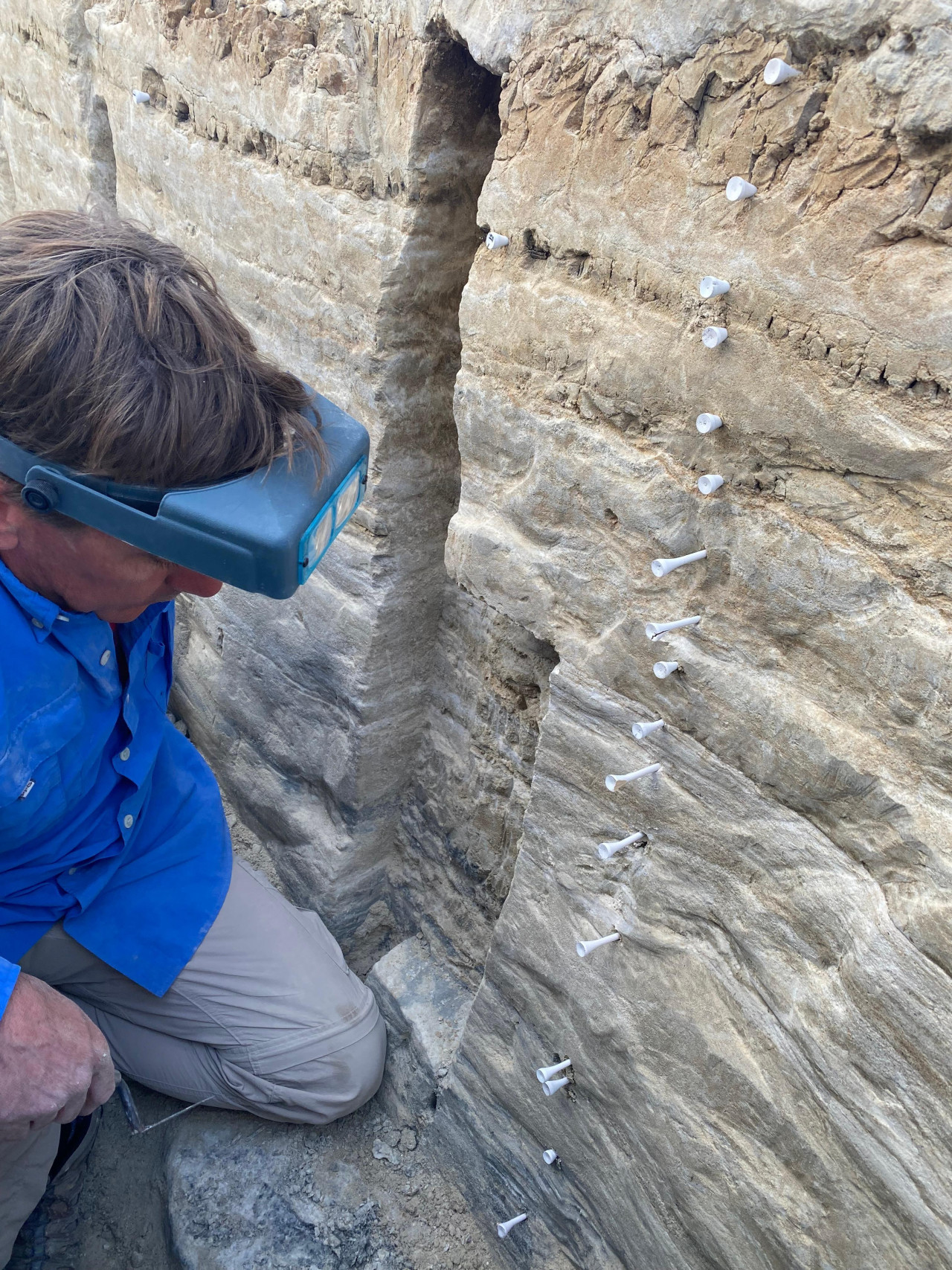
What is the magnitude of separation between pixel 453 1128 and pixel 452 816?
2.19ft

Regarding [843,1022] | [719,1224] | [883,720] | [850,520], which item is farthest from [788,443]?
[719,1224]

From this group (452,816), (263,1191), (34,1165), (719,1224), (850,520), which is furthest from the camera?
(452,816)

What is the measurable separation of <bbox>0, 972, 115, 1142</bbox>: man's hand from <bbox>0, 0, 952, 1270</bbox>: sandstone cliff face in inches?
28.2

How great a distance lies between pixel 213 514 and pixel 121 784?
2.83ft

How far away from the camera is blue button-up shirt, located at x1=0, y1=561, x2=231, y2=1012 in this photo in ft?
4.56

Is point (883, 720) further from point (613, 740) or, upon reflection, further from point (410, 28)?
point (410, 28)

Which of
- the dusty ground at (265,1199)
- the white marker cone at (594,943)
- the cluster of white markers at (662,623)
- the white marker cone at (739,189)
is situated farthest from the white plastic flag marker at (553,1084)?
the white marker cone at (739,189)

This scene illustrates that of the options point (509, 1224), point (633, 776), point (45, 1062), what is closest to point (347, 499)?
point (633, 776)

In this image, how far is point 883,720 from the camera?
42.1 inches

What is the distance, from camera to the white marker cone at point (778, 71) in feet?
3.10

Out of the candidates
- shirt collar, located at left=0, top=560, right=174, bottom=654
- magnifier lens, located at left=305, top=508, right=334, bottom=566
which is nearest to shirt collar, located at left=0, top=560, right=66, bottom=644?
shirt collar, located at left=0, top=560, right=174, bottom=654

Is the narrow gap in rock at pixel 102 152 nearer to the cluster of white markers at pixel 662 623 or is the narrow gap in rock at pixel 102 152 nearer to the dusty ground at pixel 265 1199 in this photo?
the cluster of white markers at pixel 662 623

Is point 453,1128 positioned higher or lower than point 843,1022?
lower

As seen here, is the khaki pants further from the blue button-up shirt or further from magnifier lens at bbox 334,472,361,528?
magnifier lens at bbox 334,472,361,528
